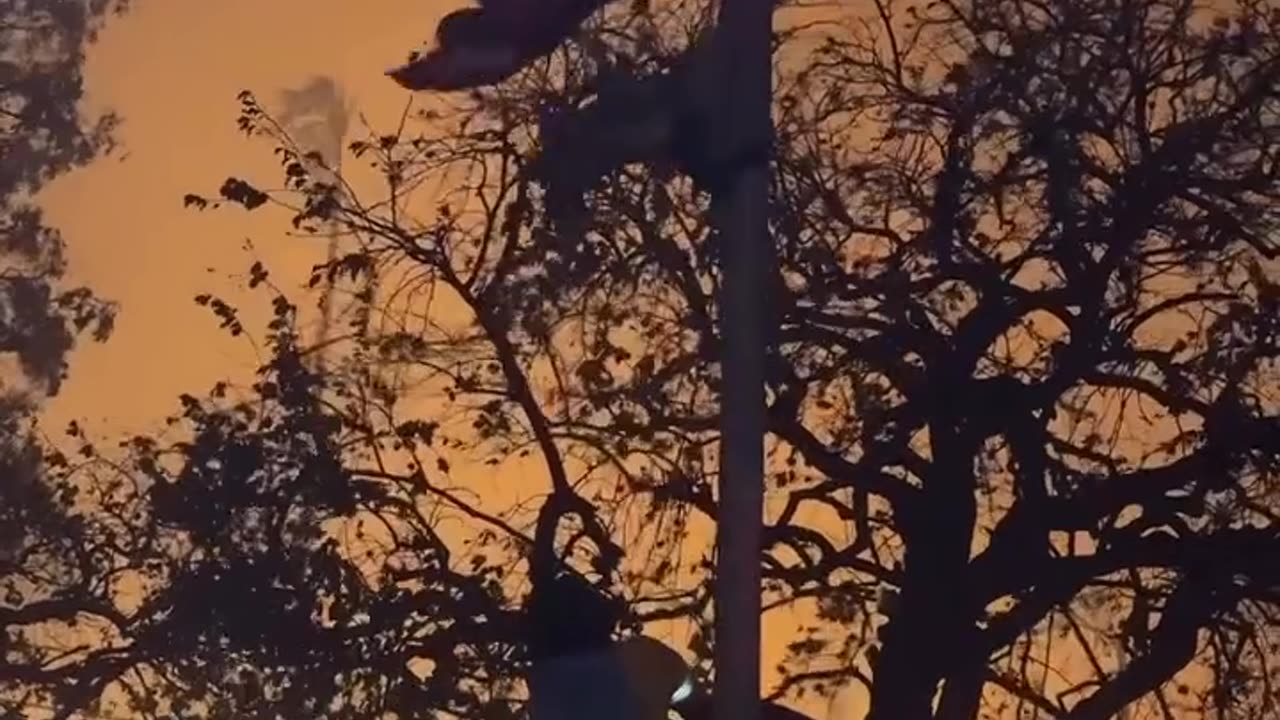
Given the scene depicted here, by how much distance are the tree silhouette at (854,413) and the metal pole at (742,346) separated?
125 centimetres

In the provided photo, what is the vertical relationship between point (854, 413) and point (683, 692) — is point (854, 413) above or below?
above

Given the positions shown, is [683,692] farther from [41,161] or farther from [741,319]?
[41,161]

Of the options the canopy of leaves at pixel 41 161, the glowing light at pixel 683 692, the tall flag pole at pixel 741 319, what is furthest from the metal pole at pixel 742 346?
the canopy of leaves at pixel 41 161

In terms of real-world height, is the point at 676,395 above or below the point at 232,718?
above

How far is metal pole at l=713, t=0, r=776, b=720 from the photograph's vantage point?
4.55m

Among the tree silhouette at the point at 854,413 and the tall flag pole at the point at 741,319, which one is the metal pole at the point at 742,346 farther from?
the tree silhouette at the point at 854,413

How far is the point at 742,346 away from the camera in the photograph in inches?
189

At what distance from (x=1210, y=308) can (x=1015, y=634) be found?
44.5 inches

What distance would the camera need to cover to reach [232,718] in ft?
21.1

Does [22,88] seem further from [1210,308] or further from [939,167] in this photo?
[1210,308]

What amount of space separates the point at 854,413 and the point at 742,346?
5.86ft

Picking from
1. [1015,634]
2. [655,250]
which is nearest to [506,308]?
[655,250]

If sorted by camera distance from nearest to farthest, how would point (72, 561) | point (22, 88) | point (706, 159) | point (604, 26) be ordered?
point (706, 159)
point (604, 26)
point (72, 561)
point (22, 88)

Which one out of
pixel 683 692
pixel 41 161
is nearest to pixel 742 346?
pixel 683 692
